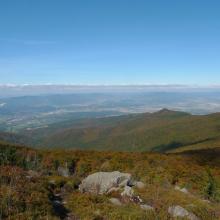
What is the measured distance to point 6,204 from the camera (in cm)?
3331

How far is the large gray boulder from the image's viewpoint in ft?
182

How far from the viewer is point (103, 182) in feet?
188

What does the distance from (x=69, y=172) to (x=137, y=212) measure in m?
60.1

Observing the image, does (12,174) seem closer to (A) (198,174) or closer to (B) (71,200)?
(B) (71,200)

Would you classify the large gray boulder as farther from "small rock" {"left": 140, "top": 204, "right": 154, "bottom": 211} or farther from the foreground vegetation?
"small rock" {"left": 140, "top": 204, "right": 154, "bottom": 211}

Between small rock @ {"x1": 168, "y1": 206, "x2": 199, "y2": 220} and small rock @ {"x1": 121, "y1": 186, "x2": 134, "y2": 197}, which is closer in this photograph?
small rock @ {"x1": 168, "y1": 206, "x2": 199, "y2": 220}

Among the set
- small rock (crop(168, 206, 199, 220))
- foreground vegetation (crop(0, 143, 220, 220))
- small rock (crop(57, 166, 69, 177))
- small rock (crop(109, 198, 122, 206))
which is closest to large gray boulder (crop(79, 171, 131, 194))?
foreground vegetation (crop(0, 143, 220, 220))

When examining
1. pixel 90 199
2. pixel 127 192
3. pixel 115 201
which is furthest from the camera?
pixel 127 192

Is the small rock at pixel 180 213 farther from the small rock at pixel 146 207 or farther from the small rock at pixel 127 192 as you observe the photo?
the small rock at pixel 127 192

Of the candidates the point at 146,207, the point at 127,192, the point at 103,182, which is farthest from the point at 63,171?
the point at 146,207

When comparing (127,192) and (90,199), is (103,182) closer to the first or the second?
(127,192)

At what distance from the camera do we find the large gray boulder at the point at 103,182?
5559 cm


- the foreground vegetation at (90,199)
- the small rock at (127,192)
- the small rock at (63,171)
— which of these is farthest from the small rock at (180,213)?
the small rock at (63,171)

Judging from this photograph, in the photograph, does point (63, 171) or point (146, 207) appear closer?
point (146, 207)
